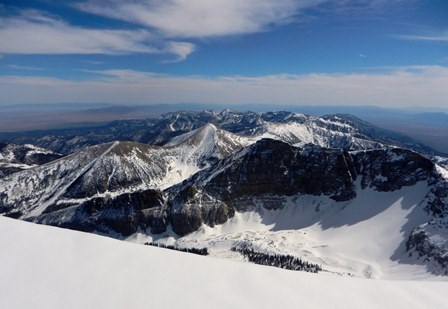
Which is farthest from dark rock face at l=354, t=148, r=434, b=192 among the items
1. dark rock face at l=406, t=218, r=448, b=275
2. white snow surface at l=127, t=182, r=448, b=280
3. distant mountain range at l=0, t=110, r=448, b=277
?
dark rock face at l=406, t=218, r=448, b=275

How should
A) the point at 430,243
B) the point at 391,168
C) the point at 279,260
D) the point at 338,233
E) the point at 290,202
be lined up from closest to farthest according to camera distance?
1. the point at 430,243
2. the point at 279,260
3. the point at 338,233
4. the point at 391,168
5. the point at 290,202

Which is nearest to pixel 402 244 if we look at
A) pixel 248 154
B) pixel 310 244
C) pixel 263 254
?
pixel 310 244

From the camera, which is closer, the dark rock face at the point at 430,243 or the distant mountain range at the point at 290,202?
the dark rock face at the point at 430,243

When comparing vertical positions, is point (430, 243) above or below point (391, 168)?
below

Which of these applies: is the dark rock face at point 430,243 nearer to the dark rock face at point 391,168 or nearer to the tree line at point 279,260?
the dark rock face at point 391,168

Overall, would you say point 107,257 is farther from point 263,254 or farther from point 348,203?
point 348,203

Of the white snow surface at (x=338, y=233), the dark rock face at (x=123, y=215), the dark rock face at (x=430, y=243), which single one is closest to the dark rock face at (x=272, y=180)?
the white snow surface at (x=338, y=233)

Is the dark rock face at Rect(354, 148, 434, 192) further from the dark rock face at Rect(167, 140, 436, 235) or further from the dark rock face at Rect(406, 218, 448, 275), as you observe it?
the dark rock face at Rect(406, 218, 448, 275)

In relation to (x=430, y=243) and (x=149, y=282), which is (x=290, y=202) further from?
(x=149, y=282)

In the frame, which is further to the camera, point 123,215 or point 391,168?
point 123,215

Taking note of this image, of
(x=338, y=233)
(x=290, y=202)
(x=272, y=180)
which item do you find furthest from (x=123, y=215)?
(x=338, y=233)

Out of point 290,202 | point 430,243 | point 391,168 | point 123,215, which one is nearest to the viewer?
point 430,243
